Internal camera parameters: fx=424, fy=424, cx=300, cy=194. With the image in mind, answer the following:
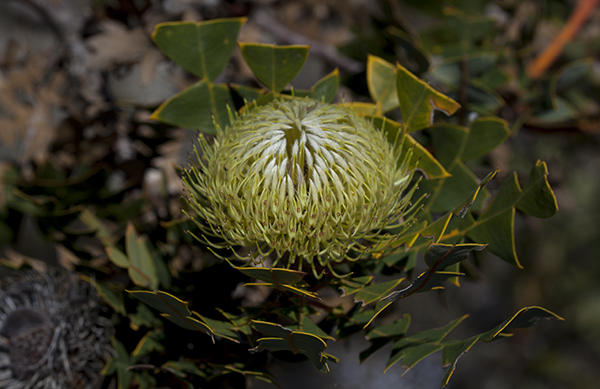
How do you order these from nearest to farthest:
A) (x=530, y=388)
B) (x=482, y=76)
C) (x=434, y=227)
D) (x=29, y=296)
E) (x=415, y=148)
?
1. (x=434, y=227)
2. (x=415, y=148)
3. (x=29, y=296)
4. (x=482, y=76)
5. (x=530, y=388)

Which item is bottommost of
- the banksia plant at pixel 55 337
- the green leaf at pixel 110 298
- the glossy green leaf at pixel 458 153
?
the banksia plant at pixel 55 337

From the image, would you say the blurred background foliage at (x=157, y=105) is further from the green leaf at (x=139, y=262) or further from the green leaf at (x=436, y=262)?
the green leaf at (x=436, y=262)

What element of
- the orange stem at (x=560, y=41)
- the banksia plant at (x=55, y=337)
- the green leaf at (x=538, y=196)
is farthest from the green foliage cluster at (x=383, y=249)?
the orange stem at (x=560, y=41)

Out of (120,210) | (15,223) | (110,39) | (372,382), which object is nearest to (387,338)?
(120,210)

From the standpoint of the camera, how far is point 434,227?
75 centimetres

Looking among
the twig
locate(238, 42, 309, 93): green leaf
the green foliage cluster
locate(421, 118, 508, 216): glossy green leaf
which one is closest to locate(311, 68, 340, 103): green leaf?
the green foliage cluster

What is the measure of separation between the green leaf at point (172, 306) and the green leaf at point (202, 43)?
45 cm

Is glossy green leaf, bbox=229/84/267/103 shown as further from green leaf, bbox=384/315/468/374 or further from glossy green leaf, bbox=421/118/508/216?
green leaf, bbox=384/315/468/374

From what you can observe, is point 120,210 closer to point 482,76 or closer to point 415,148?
point 415,148

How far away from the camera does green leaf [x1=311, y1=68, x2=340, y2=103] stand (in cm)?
92

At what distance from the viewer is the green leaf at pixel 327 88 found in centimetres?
92

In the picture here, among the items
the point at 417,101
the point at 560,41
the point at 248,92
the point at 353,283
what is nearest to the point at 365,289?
the point at 353,283

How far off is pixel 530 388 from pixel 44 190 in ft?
11.1

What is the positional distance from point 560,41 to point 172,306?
153 centimetres
